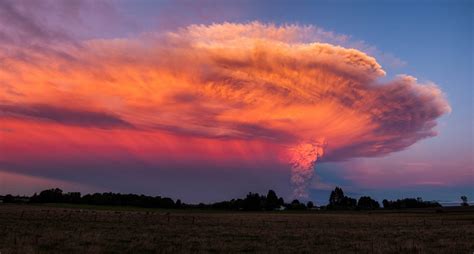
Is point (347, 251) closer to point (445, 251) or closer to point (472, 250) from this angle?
point (445, 251)

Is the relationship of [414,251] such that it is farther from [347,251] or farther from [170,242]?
[170,242]

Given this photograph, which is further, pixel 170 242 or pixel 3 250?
pixel 170 242

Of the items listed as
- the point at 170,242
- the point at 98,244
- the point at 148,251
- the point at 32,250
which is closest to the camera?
the point at 32,250

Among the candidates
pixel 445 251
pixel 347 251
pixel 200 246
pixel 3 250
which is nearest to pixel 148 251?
pixel 200 246

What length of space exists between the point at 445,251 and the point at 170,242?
17382mm

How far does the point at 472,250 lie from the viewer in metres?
24.1

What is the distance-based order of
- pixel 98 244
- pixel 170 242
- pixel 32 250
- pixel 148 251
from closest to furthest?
pixel 32 250 < pixel 148 251 < pixel 98 244 < pixel 170 242

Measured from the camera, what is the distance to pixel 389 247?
26.1m

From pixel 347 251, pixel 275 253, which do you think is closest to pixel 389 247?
pixel 347 251

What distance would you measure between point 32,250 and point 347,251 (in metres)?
17.5

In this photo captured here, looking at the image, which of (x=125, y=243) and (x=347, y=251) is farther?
(x=125, y=243)

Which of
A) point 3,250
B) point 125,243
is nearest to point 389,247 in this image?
point 125,243

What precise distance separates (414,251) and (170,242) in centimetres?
1567

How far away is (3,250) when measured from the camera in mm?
20797
